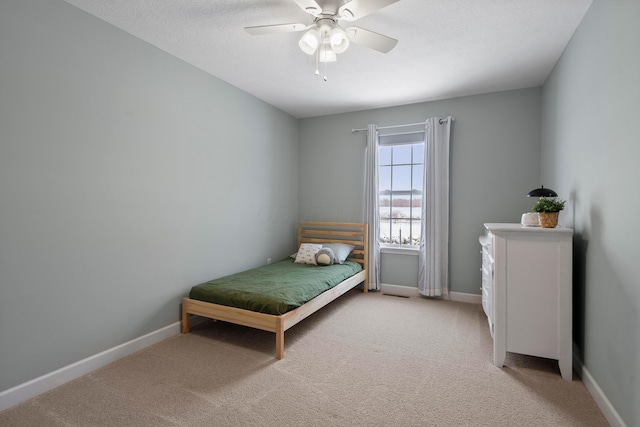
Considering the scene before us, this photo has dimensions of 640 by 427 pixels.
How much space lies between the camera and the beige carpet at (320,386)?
1.82 m

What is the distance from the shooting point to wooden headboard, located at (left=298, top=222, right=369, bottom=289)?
14.7 ft

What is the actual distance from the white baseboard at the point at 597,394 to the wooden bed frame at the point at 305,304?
6.88 ft

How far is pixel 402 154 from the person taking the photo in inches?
178

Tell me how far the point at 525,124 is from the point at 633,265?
2636 millimetres

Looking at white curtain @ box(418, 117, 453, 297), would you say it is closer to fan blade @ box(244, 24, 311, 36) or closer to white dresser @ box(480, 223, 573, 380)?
white dresser @ box(480, 223, 573, 380)

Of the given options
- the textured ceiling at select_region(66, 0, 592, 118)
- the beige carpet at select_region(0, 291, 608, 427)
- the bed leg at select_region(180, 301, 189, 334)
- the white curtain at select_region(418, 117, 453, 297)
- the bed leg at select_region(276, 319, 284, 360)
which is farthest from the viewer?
the white curtain at select_region(418, 117, 453, 297)

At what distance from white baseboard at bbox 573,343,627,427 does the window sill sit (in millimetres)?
2078

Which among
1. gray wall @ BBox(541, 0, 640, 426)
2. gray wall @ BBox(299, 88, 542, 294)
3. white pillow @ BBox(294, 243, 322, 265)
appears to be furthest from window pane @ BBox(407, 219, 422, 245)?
gray wall @ BBox(541, 0, 640, 426)

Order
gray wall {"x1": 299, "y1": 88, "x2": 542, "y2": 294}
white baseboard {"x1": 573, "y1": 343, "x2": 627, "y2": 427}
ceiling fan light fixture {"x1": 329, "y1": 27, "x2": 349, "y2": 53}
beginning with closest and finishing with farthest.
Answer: white baseboard {"x1": 573, "y1": 343, "x2": 627, "y2": 427}
ceiling fan light fixture {"x1": 329, "y1": 27, "x2": 349, "y2": 53}
gray wall {"x1": 299, "y1": 88, "x2": 542, "y2": 294}

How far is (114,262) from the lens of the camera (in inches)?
97.8

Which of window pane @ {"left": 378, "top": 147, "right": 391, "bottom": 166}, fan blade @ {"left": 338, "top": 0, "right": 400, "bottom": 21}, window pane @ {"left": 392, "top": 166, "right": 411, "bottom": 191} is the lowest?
window pane @ {"left": 392, "top": 166, "right": 411, "bottom": 191}

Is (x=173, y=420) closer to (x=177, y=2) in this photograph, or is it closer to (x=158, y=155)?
(x=158, y=155)

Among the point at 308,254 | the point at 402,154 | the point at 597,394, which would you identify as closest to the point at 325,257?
the point at 308,254

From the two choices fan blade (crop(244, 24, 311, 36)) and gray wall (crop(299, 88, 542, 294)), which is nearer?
fan blade (crop(244, 24, 311, 36))
